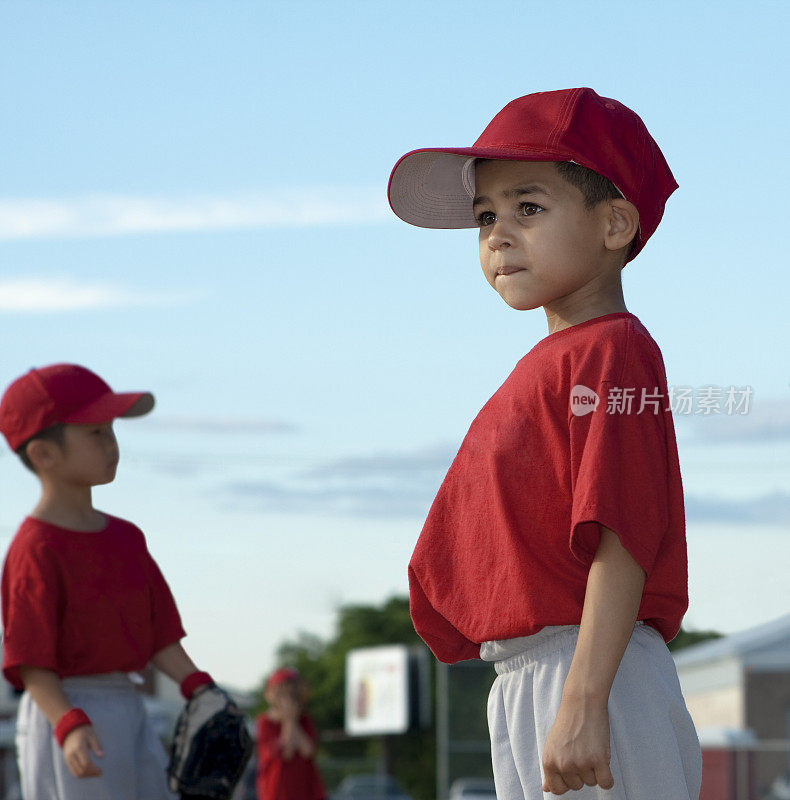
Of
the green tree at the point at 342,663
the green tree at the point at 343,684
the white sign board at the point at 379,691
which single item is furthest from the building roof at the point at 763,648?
the green tree at the point at 342,663

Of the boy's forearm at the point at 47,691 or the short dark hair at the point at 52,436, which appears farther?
the short dark hair at the point at 52,436

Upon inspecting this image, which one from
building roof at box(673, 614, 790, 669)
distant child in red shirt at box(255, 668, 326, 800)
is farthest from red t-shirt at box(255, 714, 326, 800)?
building roof at box(673, 614, 790, 669)

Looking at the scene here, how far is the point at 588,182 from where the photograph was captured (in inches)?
96.0

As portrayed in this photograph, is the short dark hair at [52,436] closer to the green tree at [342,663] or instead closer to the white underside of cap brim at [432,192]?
the white underside of cap brim at [432,192]

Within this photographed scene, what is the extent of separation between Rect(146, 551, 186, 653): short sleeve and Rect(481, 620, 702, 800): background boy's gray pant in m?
2.08

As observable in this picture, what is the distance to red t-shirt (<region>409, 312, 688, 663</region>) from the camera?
2.20m

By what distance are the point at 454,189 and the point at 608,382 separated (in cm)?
74

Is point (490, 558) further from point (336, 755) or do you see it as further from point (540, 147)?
point (336, 755)

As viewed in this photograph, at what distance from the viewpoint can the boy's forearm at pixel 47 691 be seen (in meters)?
3.82

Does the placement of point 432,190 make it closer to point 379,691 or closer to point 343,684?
point 379,691

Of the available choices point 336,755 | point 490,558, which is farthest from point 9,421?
point 336,755

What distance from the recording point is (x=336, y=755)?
7025 centimetres

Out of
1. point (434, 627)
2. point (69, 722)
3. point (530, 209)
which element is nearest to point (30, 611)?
point (69, 722)

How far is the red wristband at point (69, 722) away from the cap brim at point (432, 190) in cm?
188
